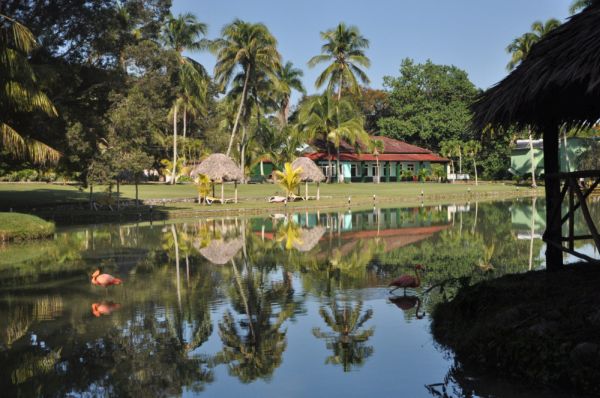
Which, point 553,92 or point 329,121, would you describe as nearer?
point 553,92

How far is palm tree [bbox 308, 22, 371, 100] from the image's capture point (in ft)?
188

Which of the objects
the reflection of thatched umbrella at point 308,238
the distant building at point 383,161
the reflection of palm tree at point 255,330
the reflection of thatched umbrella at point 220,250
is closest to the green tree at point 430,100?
the distant building at point 383,161

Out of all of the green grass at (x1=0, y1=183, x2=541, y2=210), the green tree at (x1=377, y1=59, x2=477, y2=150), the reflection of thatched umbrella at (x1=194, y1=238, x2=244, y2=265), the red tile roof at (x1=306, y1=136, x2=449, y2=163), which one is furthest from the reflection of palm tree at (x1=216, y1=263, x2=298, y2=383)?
the green tree at (x1=377, y1=59, x2=477, y2=150)

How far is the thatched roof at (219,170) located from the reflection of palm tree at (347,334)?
28.0 m

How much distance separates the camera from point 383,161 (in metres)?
66.4

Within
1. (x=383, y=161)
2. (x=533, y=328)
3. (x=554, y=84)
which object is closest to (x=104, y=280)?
(x=533, y=328)

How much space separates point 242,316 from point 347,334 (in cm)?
Result: 189

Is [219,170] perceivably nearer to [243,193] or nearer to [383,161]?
[243,193]

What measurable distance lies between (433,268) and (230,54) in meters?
37.0

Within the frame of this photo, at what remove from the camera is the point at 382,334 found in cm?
880

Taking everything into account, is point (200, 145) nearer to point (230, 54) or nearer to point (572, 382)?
point (230, 54)

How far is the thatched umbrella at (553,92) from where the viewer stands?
24.6 feet

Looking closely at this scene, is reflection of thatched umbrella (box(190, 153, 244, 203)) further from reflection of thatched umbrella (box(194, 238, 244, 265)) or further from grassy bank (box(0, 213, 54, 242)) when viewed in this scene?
reflection of thatched umbrella (box(194, 238, 244, 265))

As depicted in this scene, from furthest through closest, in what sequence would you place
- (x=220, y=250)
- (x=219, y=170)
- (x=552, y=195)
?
1. (x=219, y=170)
2. (x=220, y=250)
3. (x=552, y=195)
